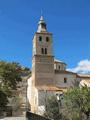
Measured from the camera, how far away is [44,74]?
78312 mm

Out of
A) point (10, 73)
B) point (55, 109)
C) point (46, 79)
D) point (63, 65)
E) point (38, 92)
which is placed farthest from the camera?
point (63, 65)

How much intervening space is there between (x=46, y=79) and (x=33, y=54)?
6.88 meters

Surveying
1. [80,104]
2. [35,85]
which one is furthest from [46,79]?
[80,104]

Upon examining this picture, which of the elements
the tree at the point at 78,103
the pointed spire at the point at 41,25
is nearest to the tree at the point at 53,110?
the tree at the point at 78,103

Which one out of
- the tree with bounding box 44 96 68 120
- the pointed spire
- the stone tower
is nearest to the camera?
the tree with bounding box 44 96 68 120

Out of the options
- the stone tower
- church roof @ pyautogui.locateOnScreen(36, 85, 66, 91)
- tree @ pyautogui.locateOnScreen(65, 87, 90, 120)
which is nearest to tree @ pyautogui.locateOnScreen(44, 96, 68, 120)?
tree @ pyautogui.locateOnScreen(65, 87, 90, 120)

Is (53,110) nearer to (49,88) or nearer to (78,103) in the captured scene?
(78,103)

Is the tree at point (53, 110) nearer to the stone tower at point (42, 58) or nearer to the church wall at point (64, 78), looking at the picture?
the stone tower at point (42, 58)

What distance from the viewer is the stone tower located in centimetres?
7775

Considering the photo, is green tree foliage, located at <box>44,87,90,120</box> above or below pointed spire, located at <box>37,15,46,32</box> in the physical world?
below

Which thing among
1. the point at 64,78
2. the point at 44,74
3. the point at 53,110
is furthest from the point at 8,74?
the point at 64,78

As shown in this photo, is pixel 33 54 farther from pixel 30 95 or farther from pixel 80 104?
pixel 80 104

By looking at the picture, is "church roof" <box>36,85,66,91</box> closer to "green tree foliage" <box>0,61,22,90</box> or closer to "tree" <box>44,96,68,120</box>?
"tree" <box>44,96,68,120</box>

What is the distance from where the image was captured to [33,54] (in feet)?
268
